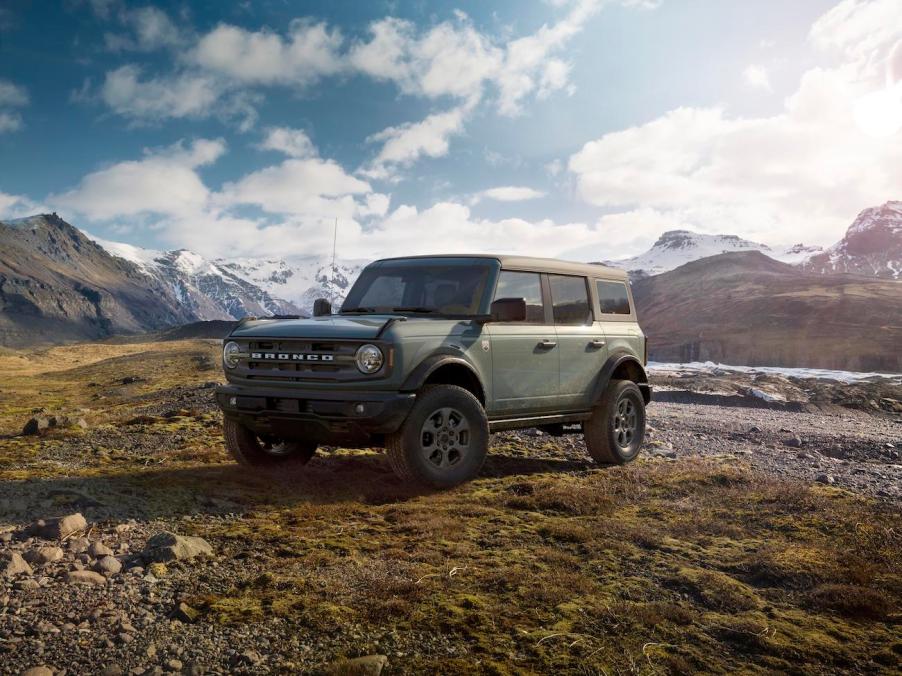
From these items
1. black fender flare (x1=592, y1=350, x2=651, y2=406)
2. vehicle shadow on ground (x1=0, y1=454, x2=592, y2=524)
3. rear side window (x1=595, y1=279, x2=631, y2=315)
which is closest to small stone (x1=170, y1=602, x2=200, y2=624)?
vehicle shadow on ground (x1=0, y1=454, x2=592, y2=524)

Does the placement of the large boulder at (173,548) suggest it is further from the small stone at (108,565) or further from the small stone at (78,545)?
the small stone at (78,545)

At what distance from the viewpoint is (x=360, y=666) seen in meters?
2.82

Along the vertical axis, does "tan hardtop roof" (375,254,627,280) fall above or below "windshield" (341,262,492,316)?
above

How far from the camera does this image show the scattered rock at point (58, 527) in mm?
4379

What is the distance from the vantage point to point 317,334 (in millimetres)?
5949

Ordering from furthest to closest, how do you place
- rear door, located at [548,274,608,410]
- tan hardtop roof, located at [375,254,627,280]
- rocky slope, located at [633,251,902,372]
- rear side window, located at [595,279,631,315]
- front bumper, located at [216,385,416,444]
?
rocky slope, located at [633,251,902,372] → rear side window, located at [595,279,631,315] → rear door, located at [548,274,608,410] → tan hardtop roof, located at [375,254,627,280] → front bumper, located at [216,385,416,444]

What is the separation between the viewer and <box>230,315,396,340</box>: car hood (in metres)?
5.86

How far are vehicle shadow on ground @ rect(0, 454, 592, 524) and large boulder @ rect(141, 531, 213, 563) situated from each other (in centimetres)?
87

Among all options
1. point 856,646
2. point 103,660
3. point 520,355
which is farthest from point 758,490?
point 103,660

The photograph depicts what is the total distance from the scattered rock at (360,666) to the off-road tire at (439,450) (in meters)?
2.97

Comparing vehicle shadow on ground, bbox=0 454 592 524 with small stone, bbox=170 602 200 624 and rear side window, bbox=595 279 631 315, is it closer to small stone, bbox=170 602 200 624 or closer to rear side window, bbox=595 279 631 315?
small stone, bbox=170 602 200 624

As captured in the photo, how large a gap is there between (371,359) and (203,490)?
192 cm

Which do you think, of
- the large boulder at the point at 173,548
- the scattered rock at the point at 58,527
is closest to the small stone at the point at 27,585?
the large boulder at the point at 173,548

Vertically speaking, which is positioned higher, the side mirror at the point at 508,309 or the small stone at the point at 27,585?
the side mirror at the point at 508,309
